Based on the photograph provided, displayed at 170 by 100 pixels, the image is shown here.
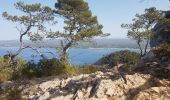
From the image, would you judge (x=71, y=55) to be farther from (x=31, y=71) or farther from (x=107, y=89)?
(x=107, y=89)

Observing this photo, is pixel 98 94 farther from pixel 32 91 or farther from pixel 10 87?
pixel 10 87

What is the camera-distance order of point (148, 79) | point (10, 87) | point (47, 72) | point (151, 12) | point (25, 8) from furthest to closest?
point (151, 12) → point (25, 8) → point (47, 72) → point (10, 87) → point (148, 79)

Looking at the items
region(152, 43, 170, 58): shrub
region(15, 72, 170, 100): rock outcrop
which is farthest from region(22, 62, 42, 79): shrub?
region(152, 43, 170, 58): shrub

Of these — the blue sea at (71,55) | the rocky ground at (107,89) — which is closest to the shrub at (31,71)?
the rocky ground at (107,89)

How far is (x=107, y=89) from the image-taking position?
12914 mm

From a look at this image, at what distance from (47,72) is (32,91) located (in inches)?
136

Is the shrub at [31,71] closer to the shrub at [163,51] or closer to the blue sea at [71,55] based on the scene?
the blue sea at [71,55]

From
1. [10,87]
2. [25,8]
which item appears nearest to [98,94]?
[10,87]

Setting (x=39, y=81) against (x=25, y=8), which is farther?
(x=25, y=8)

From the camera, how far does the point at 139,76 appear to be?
1407 cm

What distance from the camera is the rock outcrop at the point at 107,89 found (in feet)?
41.5

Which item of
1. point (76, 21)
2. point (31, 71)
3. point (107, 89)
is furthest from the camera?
point (76, 21)

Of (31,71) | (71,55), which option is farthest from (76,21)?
(31,71)

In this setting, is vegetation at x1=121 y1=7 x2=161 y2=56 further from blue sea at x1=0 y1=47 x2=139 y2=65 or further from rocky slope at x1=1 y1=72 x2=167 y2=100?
rocky slope at x1=1 y1=72 x2=167 y2=100
